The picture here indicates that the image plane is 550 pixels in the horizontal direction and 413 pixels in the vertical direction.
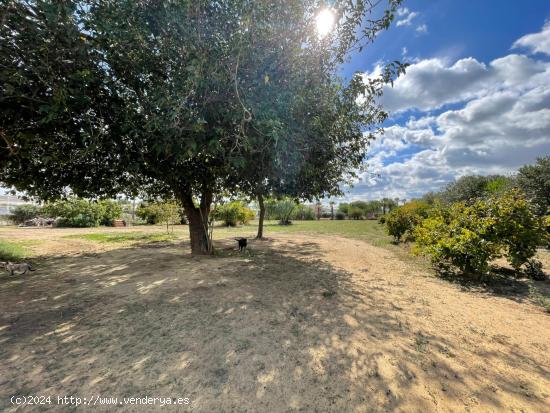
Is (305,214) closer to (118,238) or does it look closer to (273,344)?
(118,238)

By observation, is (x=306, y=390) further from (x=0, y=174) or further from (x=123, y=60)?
(x=0, y=174)

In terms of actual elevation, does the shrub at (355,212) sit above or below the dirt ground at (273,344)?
above

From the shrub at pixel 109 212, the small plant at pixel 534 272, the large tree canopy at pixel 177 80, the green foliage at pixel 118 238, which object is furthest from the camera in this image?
the shrub at pixel 109 212

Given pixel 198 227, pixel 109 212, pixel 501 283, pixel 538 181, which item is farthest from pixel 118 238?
pixel 538 181

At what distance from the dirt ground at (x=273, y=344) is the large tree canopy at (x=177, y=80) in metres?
2.59

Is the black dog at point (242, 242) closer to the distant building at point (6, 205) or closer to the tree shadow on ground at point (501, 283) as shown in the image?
the tree shadow on ground at point (501, 283)

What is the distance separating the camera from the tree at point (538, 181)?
49.0ft

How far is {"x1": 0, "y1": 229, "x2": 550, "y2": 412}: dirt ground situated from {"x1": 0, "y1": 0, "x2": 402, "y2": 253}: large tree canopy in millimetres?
2586

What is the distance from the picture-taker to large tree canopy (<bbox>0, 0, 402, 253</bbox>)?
3965 mm

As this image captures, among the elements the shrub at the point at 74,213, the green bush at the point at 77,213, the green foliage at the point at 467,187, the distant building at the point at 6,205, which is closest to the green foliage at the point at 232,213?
the green bush at the point at 77,213

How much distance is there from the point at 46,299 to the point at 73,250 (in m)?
6.58

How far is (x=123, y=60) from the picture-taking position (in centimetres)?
473

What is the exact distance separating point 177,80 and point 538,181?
810 inches

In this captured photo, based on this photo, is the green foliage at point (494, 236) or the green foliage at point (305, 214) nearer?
the green foliage at point (494, 236)
